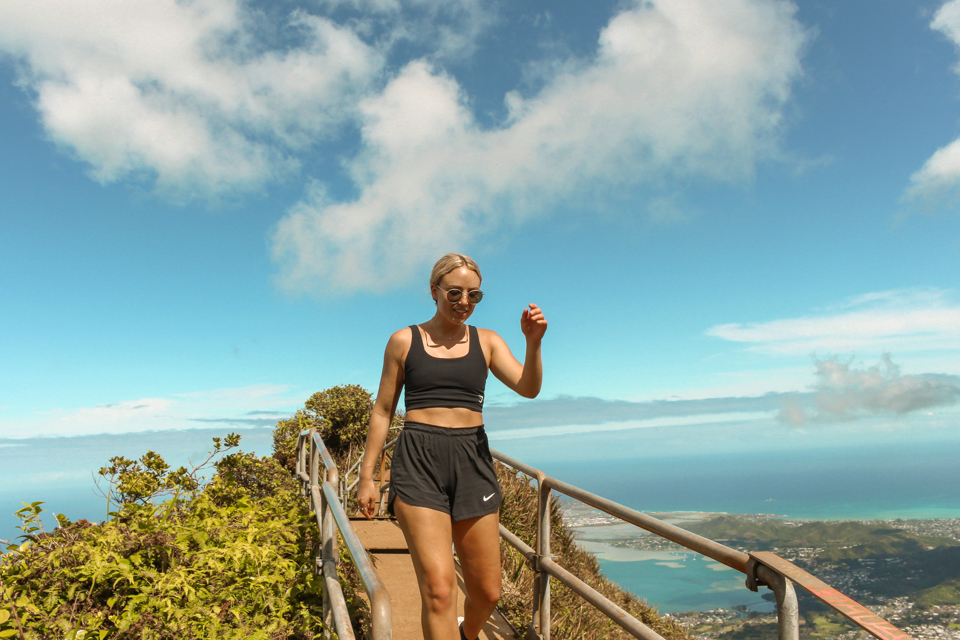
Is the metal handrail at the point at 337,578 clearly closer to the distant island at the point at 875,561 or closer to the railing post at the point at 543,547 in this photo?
the railing post at the point at 543,547

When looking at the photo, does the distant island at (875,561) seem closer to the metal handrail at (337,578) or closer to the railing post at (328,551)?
the railing post at (328,551)

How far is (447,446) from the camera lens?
2.45 m

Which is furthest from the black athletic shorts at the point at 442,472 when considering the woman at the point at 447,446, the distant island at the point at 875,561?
the distant island at the point at 875,561

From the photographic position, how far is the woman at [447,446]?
2.31m

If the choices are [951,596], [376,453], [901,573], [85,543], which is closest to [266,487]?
[85,543]

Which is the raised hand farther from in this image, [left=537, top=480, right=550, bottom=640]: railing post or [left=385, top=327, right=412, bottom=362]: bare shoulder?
[left=537, top=480, right=550, bottom=640]: railing post

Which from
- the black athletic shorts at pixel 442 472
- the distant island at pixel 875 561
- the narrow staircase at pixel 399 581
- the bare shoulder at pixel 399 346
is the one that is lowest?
the distant island at pixel 875 561

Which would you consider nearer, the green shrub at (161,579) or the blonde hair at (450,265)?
the blonde hair at (450,265)

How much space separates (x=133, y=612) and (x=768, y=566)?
119 inches

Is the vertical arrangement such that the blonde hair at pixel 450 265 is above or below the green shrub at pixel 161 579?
above

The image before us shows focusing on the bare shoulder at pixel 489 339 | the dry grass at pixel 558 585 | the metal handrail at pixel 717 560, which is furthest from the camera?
the dry grass at pixel 558 585

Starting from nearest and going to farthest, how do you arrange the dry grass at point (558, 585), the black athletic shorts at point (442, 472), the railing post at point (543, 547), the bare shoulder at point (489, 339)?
1. the black athletic shorts at point (442, 472)
2. the bare shoulder at point (489, 339)
3. the railing post at point (543, 547)
4. the dry grass at point (558, 585)

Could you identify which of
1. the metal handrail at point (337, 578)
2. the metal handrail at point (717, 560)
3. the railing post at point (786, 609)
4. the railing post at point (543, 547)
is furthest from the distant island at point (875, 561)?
the railing post at point (786, 609)

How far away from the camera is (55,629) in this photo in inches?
111
